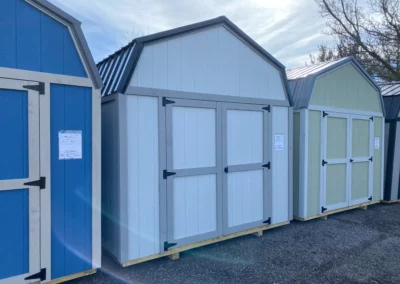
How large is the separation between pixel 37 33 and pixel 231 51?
2382 mm

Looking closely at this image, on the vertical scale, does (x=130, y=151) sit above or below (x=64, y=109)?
below

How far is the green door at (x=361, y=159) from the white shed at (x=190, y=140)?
202 cm

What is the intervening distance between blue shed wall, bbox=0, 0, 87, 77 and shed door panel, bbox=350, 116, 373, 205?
514 cm

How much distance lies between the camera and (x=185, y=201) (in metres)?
3.64

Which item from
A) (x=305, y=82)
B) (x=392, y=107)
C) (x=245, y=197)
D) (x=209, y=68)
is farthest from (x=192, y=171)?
(x=392, y=107)

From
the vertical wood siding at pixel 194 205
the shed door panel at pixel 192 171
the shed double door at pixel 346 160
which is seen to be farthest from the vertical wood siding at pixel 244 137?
the shed double door at pixel 346 160

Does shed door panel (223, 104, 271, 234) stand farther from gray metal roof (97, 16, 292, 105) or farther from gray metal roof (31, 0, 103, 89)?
gray metal roof (31, 0, 103, 89)

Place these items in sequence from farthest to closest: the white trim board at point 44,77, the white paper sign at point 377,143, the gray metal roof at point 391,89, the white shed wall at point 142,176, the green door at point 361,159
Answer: the gray metal roof at point 391,89, the white paper sign at point 377,143, the green door at point 361,159, the white shed wall at point 142,176, the white trim board at point 44,77

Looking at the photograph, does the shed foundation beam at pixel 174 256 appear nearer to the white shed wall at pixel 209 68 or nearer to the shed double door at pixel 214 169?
the shed double door at pixel 214 169

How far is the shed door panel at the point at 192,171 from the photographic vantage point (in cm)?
352

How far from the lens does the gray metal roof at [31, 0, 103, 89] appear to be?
269 centimetres

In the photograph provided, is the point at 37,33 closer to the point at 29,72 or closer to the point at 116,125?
the point at 29,72

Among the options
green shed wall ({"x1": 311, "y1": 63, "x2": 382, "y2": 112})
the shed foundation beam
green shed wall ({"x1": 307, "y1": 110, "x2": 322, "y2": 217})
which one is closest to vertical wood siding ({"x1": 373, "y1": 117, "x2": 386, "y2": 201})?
green shed wall ({"x1": 311, "y1": 63, "x2": 382, "y2": 112})

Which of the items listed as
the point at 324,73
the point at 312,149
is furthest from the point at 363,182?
the point at 324,73
